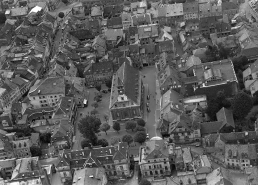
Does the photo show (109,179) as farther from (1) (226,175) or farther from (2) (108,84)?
(2) (108,84)

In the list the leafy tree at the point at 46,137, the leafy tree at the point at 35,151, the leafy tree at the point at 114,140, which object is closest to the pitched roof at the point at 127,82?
the leafy tree at the point at 114,140

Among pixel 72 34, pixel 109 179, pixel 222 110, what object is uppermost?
pixel 72 34

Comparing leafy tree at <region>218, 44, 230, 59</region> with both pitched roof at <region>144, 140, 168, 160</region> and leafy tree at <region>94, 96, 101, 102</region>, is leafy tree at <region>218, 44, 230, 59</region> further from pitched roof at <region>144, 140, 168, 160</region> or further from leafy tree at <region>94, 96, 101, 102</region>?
pitched roof at <region>144, 140, 168, 160</region>

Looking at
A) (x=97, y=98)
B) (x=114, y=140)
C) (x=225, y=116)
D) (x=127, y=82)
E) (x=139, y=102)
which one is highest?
(x=127, y=82)

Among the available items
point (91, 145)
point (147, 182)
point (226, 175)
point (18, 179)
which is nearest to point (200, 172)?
point (226, 175)

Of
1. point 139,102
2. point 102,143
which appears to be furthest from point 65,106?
point 139,102

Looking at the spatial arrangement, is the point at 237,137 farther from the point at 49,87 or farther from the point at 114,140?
the point at 49,87

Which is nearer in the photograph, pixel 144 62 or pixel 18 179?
pixel 18 179
